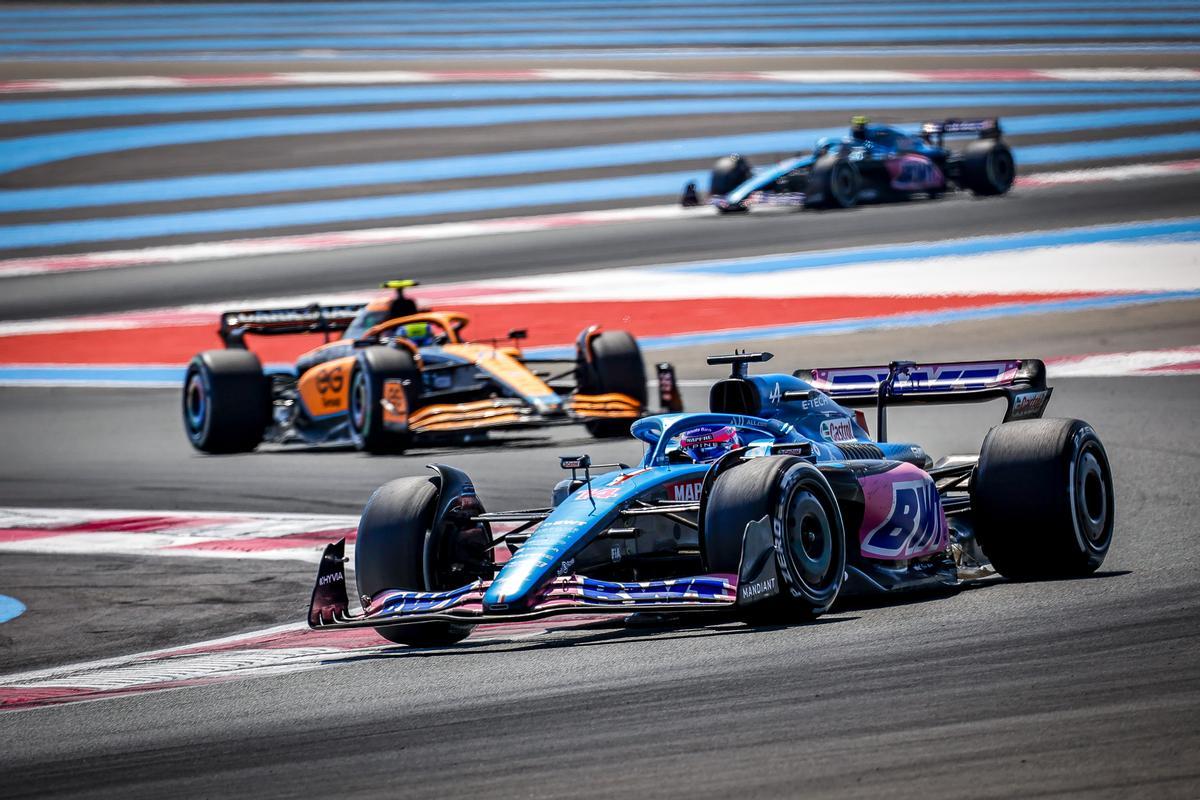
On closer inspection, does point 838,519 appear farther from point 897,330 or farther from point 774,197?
point 774,197

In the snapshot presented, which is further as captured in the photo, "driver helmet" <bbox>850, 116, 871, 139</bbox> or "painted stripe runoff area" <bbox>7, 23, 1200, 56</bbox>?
"painted stripe runoff area" <bbox>7, 23, 1200, 56</bbox>

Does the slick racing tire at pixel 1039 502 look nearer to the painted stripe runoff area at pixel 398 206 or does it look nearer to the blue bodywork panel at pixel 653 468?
the blue bodywork panel at pixel 653 468

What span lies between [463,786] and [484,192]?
3167 cm

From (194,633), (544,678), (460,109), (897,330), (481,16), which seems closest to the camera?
(544,678)

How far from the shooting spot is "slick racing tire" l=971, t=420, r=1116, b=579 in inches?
344

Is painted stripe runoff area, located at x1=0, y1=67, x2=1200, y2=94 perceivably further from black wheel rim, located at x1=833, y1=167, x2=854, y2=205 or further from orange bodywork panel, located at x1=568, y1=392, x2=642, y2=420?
orange bodywork panel, located at x1=568, y1=392, x2=642, y2=420

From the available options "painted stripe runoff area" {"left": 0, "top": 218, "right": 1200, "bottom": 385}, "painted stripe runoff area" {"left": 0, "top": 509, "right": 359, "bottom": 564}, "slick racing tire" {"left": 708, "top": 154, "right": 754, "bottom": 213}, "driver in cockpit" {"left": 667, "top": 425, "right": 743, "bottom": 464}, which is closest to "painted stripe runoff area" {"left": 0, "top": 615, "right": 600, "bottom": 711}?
"driver in cockpit" {"left": 667, "top": 425, "right": 743, "bottom": 464}

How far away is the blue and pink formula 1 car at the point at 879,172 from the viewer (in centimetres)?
3175

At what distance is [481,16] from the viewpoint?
65125 mm

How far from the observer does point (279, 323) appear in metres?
17.5

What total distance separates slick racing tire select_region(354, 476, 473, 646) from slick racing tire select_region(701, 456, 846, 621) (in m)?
1.41

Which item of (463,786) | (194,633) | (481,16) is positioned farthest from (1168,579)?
(481,16)

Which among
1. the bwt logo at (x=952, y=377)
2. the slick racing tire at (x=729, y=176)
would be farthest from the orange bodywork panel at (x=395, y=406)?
the slick racing tire at (x=729, y=176)

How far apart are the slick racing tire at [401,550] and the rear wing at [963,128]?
23.6 meters
